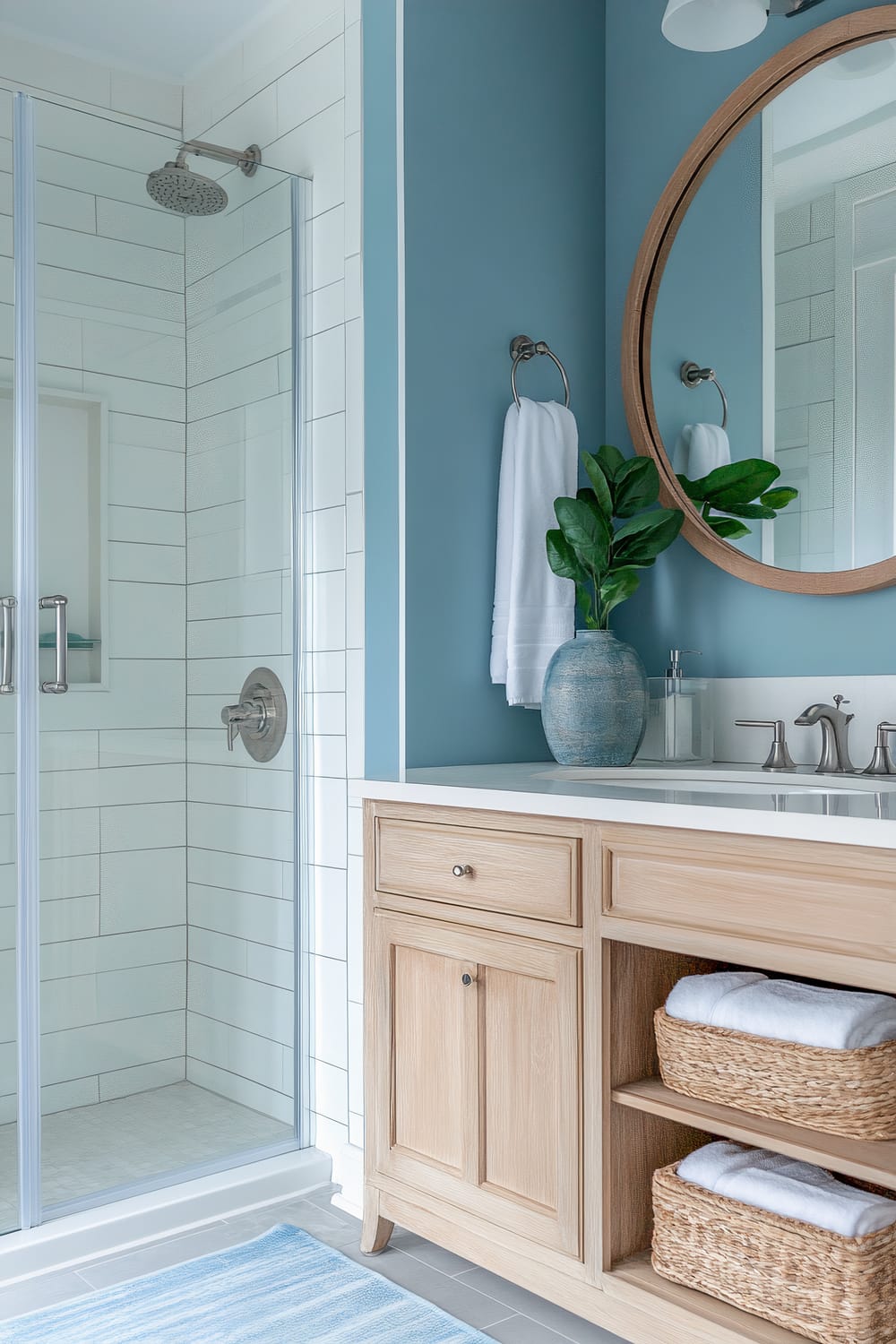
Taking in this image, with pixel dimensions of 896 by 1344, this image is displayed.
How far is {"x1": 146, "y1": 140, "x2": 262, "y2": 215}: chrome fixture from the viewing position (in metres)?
2.24

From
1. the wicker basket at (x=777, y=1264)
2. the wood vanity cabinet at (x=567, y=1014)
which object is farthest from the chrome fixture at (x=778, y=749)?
the wicker basket at (x=777, y=1264)

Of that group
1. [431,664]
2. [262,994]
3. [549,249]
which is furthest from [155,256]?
[262,994]

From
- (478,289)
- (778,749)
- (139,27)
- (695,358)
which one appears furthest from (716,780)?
(139,27)

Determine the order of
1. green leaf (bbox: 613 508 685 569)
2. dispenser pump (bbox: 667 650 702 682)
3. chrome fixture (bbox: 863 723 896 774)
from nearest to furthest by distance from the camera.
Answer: chrome fixture (bbox: 863 723 896 774)
green leaf (bbox: 613 508 685 569)
dispenser pump (bbox: 667 650 702 682)

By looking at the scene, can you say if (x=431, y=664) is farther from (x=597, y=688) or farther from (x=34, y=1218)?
(x=34, y=1218)

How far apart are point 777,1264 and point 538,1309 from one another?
0.52 meters

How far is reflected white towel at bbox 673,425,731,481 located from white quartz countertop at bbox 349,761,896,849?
0.57 meters

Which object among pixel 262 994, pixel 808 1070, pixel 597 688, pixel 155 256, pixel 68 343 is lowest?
pixel 262 994

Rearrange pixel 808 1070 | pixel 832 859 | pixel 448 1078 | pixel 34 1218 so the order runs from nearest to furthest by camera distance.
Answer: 1. pixel 832 859
2. pixel 808 1070
3. pixel 448 1078
4. pixel 34 1218

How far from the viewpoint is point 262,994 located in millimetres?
2326

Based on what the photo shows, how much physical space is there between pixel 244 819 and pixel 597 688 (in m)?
0.81

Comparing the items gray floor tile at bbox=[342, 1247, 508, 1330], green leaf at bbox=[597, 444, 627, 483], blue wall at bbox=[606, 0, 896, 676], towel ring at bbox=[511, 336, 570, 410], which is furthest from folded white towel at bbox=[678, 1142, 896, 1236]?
towel ring at bbox=[511, 336, 570, 410]

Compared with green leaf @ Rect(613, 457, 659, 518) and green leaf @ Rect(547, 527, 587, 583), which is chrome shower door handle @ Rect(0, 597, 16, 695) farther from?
green leaf @ Rect(613, 457, 659, 518)

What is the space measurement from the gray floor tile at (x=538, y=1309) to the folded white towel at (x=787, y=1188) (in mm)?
348
